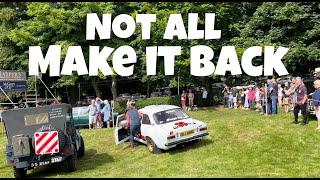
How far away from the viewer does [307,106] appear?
62.7ft

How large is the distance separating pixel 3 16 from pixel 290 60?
87.8 feet

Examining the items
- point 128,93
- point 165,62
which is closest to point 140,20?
point 165,62

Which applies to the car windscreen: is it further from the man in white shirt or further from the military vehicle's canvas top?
the man in white shirt

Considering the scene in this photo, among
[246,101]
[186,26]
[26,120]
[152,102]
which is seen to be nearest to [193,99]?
[152,102]

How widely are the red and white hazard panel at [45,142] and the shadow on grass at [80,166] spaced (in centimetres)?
115

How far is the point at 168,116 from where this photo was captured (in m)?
18.2

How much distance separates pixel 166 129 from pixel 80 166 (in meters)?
3.19

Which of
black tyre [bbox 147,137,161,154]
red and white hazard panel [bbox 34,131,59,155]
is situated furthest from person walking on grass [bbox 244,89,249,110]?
red and white hazard panel [bbox 34,131,59,155]

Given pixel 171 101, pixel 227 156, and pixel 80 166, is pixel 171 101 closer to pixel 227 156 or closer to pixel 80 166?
pixel 80 166

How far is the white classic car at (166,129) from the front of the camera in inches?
677

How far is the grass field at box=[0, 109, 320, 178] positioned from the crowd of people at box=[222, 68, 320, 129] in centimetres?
85

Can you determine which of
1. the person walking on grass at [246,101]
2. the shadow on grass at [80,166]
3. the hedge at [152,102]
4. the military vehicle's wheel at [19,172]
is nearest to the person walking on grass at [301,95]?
the shadow on grass at [80,166]

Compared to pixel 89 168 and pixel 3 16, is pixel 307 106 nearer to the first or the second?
pixel 89 168

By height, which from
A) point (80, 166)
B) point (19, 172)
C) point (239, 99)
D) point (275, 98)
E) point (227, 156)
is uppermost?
point (275, 98)
